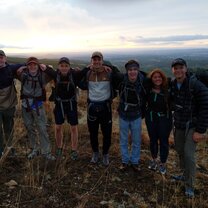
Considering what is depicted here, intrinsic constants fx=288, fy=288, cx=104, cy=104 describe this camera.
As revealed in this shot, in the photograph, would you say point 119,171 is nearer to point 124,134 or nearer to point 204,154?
point 124,134

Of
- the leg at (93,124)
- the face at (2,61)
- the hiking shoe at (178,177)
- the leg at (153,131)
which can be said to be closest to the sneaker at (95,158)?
the leg at (93,124)

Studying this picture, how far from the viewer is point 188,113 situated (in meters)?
5.66

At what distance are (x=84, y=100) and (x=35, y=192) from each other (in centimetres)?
838

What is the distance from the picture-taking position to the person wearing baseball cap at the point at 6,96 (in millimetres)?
6582

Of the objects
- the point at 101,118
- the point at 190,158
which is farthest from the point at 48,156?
the point at 190,158

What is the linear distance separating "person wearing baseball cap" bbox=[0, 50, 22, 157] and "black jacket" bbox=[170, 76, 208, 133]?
3.69 meters

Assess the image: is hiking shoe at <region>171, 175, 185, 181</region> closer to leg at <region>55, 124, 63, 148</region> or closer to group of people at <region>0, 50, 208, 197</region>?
group of people at <region>0, 50, 208, 197</region>

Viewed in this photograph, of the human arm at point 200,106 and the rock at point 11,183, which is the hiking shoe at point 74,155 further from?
the human arm at point 200,106

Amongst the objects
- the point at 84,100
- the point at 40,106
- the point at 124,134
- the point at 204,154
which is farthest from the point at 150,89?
the point at 84,100

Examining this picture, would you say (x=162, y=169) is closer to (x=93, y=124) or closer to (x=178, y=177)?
(x=178, y=177)

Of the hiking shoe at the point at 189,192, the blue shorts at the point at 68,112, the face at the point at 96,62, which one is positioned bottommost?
the hiking shoe at the point at 189,192

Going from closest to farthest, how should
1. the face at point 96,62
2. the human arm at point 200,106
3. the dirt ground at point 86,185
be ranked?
the human arm at point 200,106, the dirt ground at point 86,185, the face at point 96,62

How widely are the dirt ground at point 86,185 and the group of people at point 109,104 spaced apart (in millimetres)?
262

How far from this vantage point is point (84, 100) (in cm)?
1373
